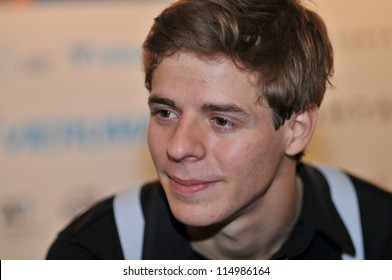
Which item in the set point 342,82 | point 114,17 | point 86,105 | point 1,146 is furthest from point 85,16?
point 342,82

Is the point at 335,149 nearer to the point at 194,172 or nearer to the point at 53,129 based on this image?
the point at 53,129

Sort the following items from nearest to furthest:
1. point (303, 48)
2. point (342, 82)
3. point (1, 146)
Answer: point (303, 48) → point (1, 146) → point (342, 82)

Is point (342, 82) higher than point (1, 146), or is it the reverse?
point (342, 82)

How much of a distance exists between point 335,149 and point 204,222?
1.32 m

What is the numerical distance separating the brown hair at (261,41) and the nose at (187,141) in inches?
5.6

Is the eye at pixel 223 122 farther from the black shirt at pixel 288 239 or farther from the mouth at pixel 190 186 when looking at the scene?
the black shirt at pixel 288 239

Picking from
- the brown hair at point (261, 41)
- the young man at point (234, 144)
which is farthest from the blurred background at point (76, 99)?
the brown hair at point (261, 41)

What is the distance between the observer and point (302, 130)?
4.72 feet

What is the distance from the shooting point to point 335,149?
2.53m

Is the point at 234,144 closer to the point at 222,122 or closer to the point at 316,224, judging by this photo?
the point at 222,122

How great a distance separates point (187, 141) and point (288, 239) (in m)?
0.44

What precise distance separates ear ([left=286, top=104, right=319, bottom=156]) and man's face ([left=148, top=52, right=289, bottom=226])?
2.4 inches

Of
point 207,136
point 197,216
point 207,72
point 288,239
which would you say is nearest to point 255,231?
point 288,239

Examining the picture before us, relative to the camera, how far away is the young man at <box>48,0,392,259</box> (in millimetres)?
1279
